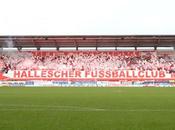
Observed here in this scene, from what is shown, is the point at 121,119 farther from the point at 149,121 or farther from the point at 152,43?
the point at 152,43

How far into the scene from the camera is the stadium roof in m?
51.3

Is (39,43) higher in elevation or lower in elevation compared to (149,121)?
higher

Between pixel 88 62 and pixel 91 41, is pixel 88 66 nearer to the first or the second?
pixel 88 62

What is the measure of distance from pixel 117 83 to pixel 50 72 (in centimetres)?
783

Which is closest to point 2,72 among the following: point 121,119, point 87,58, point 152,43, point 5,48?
point 5,48

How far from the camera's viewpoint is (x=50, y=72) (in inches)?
2143

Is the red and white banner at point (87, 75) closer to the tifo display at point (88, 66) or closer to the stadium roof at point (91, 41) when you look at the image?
the tifo display at point (88, 66)

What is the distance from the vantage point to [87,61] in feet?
183

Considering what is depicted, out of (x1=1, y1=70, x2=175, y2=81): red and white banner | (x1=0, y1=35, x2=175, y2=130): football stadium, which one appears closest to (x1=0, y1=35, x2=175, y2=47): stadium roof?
(x1=0, y1=35, x2=175, y2=130): football stadium

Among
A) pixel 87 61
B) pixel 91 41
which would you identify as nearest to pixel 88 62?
pixel 87 61

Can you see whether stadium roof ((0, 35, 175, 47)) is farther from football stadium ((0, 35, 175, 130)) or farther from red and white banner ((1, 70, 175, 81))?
red and white banner ((1, 70, 175, 81))

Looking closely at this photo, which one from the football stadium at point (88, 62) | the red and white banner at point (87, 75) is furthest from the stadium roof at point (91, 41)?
the red and white banner at point (87, 75)

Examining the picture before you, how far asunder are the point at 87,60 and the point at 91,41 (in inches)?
129

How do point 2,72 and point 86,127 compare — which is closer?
point 86,127
